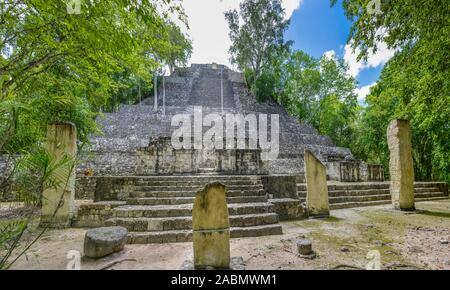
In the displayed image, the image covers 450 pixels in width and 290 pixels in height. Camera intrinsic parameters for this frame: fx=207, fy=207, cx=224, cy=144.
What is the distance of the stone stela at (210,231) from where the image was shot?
2883 mm

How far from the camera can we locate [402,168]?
261 inches

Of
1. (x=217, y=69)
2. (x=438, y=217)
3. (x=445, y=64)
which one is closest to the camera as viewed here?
(x=445, y=64)

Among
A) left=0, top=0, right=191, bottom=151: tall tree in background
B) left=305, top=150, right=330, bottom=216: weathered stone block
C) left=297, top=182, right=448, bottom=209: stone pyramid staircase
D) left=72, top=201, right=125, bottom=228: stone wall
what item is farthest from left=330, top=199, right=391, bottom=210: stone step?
left=0, top=0, right=191, bottom=151: tall tree in background

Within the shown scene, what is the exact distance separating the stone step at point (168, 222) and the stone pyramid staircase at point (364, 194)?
3.39 m

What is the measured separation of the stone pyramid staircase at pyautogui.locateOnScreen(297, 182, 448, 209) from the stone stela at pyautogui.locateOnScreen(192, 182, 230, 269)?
5325 mm

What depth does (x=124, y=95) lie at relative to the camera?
25.4m

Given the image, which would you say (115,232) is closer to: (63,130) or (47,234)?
(47,234)

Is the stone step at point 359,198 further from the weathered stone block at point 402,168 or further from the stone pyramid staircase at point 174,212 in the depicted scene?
the stone pyramid staircase at point 174,212

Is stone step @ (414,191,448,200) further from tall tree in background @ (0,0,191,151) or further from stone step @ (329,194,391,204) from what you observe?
tall tree in background @ (0,0,191,151)

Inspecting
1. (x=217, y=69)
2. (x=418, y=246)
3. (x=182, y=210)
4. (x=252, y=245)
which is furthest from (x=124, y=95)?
(x=418, y=246)

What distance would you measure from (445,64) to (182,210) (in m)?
6.70

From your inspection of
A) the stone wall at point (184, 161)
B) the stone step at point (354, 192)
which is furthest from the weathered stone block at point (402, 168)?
the stone wall at point (184, 161)

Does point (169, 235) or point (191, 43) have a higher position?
point (191, 43)

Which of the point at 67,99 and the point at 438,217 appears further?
the point at 438,217
